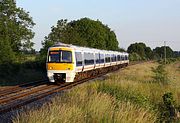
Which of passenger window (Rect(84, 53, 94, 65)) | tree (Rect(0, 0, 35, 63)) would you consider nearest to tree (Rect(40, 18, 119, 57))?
tree (Rect(0, 0, 35, 63))

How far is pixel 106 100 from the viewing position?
1227 cm

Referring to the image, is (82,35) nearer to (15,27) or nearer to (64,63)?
(15,27)

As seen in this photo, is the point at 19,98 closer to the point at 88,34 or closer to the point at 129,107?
the point at 129,107

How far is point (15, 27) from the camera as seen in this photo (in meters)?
37.7

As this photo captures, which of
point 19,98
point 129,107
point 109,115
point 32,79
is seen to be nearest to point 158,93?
point 19,98

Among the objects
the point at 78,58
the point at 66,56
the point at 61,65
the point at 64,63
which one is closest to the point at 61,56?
the point at 66,56

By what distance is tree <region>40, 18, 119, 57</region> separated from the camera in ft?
156

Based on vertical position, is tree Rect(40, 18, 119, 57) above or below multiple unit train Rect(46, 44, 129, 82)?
above

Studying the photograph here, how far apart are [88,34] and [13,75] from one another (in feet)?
208

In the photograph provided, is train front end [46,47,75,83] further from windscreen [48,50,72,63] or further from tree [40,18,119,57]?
tree [40,18,119,57]

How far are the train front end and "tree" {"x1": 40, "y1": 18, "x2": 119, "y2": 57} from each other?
53.8ft

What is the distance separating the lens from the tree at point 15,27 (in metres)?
37.2

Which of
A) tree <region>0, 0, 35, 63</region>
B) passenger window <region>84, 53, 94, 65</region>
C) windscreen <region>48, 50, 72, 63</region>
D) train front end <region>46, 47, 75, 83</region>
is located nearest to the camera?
train front end <region>46, 47, 75, 83</region>

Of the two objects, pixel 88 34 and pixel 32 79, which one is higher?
pixel 88 34
